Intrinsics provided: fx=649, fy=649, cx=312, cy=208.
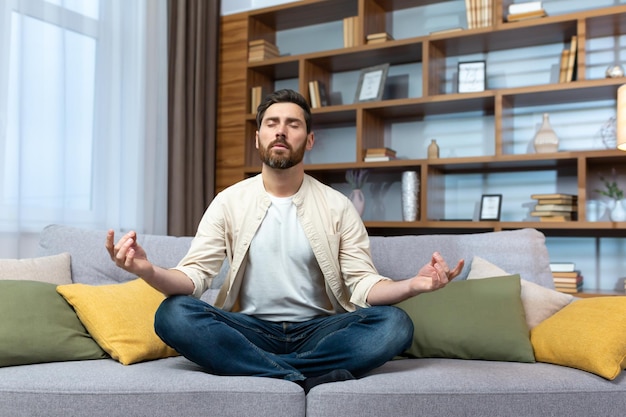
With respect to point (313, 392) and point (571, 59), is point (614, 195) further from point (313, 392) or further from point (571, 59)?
point (313, 392)

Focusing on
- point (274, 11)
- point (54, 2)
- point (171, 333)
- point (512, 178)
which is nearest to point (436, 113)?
point (512, 178)

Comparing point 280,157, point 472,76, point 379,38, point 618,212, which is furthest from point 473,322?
point 379,38

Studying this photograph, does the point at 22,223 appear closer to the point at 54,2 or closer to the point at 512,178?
the point at 54,2

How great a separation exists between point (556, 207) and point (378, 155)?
993mm

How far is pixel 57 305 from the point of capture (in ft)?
6.48

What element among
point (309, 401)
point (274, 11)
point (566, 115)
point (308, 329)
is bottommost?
point (309, 401)

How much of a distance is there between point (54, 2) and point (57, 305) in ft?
5.55

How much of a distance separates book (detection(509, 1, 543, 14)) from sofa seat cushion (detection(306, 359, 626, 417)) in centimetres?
216

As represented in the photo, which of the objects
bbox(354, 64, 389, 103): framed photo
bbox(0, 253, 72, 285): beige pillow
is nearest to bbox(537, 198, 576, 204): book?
bbox(354, 64, 389, 103): framed photo

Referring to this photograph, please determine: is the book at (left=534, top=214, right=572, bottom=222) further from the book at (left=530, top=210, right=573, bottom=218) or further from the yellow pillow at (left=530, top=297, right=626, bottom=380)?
the yellow pillow at (left=530, top=297, right=626, bottom=380)

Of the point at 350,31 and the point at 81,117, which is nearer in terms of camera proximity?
the point at 81,117

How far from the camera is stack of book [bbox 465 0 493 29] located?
342cm

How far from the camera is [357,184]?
388cm

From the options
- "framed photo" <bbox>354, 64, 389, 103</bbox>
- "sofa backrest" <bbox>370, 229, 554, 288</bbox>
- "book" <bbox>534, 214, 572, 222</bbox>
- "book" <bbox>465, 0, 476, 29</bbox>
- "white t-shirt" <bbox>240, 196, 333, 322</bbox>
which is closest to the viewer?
"white t-shirt" <bbox>240, 196, 333, 322</bbox>
